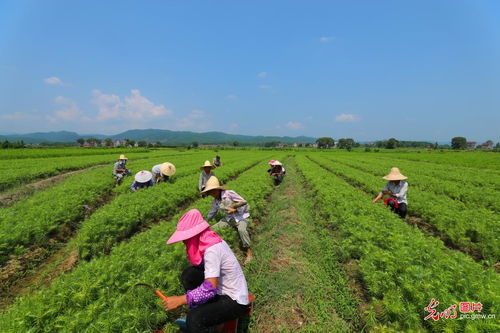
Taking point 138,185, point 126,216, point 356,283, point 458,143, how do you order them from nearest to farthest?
point 356,283 < point 126,216 < point 138,185 < point 458,143

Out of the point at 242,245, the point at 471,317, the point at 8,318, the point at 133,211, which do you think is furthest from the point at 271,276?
the point at 133,211

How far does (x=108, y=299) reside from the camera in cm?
318

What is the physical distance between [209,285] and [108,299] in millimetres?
1669

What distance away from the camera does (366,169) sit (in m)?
23.7

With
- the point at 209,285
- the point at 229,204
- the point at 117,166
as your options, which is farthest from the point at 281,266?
the point at 117,166

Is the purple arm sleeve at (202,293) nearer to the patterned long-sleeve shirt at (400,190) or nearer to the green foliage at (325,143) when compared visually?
the patterned long-sleeve shirt at (400,190)

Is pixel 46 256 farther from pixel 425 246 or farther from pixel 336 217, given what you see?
pixel 425 246

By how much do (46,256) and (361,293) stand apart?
7.81 m

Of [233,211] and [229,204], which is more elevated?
[229,204]

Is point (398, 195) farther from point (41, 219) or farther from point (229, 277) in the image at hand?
point (41, 219)

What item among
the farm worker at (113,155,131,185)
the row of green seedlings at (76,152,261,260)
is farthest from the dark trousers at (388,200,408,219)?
the farm worker at (113,155,131,185)

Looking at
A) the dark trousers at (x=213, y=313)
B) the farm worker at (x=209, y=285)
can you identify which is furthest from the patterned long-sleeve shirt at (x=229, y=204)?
the dark trousers at (x=213, y=313)

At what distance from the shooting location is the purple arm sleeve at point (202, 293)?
2.73m

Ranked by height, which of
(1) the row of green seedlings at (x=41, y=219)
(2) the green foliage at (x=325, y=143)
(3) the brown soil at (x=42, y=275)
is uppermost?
(2) the green foliage at (x=325, y=143)
